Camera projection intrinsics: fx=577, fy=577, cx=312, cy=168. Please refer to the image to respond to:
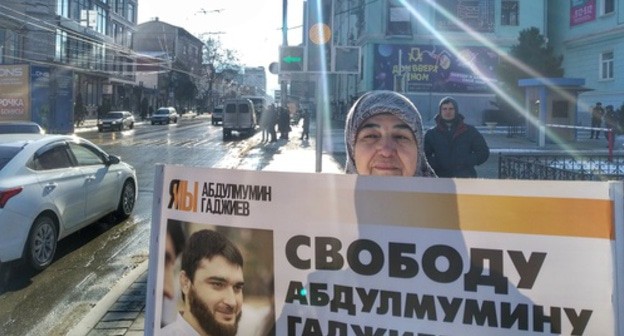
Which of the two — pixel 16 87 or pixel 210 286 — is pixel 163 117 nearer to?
pixel 16 87

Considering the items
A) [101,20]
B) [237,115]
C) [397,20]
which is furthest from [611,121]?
[101,20]

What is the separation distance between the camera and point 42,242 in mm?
6660

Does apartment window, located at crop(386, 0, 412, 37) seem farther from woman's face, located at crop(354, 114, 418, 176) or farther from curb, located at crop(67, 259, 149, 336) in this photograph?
woman's face, located at crop(354, 114, 418, 176)

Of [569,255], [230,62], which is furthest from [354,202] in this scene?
[230,62]

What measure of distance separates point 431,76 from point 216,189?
40.9 metres

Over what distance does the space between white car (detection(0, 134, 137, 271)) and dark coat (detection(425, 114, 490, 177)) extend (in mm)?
4412

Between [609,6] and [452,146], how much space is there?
36.2 meters

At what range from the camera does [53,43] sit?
4872cm

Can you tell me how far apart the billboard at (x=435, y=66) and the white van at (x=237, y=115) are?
10.3 m

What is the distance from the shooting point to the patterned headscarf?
2.59 meters

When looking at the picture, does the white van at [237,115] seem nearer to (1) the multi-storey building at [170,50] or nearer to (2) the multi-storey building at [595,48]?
(2) the multi-storey building at [595,48]

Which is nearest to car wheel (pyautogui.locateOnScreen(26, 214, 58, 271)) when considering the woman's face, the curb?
the curb

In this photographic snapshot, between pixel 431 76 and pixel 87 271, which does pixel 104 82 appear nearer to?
pixel 431 76

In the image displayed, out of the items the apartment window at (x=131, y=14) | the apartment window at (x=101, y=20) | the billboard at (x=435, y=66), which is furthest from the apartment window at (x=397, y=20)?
the apartment window at (x=131, y=14)
